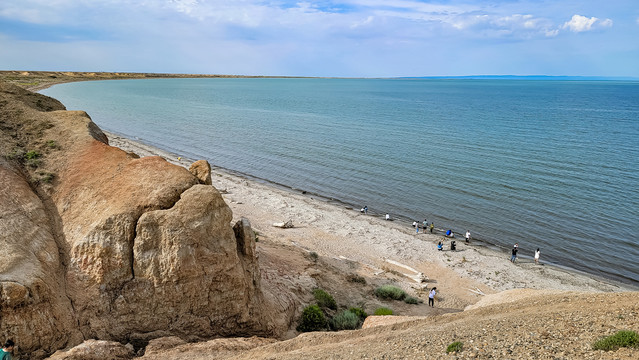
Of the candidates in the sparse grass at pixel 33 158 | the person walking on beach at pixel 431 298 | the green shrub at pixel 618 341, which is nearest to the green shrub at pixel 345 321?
the person walking on beach at pixel 431 298

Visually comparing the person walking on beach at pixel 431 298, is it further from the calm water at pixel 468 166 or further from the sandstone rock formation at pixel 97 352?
the sandstone rock formation at pixel 97 352

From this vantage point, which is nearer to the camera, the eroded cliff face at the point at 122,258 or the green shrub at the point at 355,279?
the eroded cliff face at the point at 122,258

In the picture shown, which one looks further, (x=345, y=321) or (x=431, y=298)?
(x=431, y=298)

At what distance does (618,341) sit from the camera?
11.1 meters

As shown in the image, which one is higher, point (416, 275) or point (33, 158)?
point (33, 158)

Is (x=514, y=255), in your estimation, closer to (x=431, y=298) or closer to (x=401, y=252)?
(x=401, y=252)

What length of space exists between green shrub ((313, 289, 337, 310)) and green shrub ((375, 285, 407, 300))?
167 inches

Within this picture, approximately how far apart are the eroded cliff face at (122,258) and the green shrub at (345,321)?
11.9 ft

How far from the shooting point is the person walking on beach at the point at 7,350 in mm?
11828

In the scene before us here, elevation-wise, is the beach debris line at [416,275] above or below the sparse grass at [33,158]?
below

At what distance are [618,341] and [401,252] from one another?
24.3m

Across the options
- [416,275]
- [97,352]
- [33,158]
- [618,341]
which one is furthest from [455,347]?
[416,275]

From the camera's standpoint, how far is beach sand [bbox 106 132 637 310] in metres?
30.5

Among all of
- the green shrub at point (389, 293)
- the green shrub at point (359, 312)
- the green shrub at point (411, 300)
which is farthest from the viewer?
the green shrub at point (411, 300)
